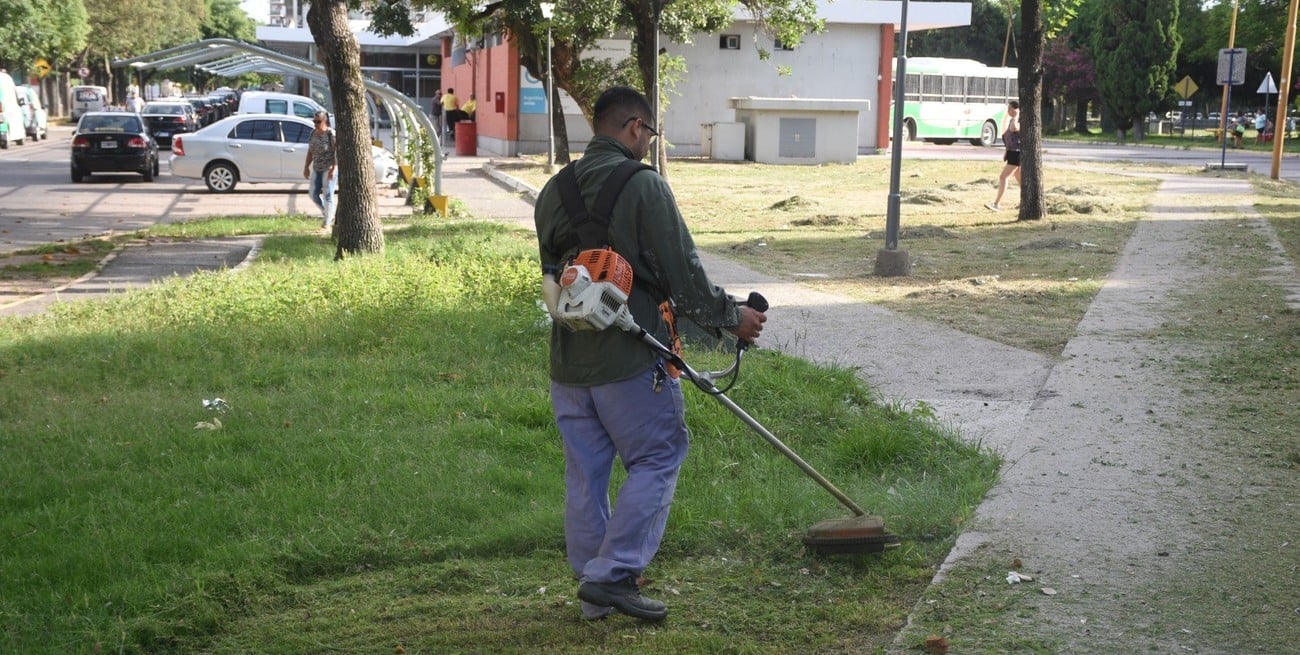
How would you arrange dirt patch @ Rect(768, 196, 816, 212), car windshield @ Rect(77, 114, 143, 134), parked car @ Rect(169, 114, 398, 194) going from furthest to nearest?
car windshield @ Rect(77, 114, 143, 134)
parked car @ Rect(169, 114, 398, 194)
dirt patch @ Rect(768, 196, 816, 212)

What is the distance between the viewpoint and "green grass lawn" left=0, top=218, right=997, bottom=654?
14.6 feet

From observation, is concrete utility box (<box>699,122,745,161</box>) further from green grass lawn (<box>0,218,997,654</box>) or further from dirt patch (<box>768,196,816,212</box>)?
green grass lawn (<box>0,218,997,654</box>)

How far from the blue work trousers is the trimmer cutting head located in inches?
34.4

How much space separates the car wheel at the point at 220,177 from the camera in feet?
82.0

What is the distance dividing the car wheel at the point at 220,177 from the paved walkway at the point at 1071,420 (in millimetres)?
11491

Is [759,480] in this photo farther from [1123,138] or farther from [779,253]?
[1123,138]

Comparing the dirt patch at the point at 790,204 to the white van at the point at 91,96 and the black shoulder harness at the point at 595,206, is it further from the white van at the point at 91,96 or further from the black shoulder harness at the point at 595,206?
the white van at the point at 91,96

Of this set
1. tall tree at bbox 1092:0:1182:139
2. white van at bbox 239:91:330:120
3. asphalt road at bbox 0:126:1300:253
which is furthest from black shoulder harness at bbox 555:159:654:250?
tall tree at bbox 1092:0:1182:139

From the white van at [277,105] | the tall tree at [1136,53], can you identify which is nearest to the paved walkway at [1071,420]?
the white van at [277,105]

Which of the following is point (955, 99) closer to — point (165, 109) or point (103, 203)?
point (165, 109)

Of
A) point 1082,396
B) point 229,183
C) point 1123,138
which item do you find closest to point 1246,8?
point 1123,138

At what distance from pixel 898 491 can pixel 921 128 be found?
4712 cm

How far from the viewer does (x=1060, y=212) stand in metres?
20.0

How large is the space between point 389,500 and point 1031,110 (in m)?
15.1
